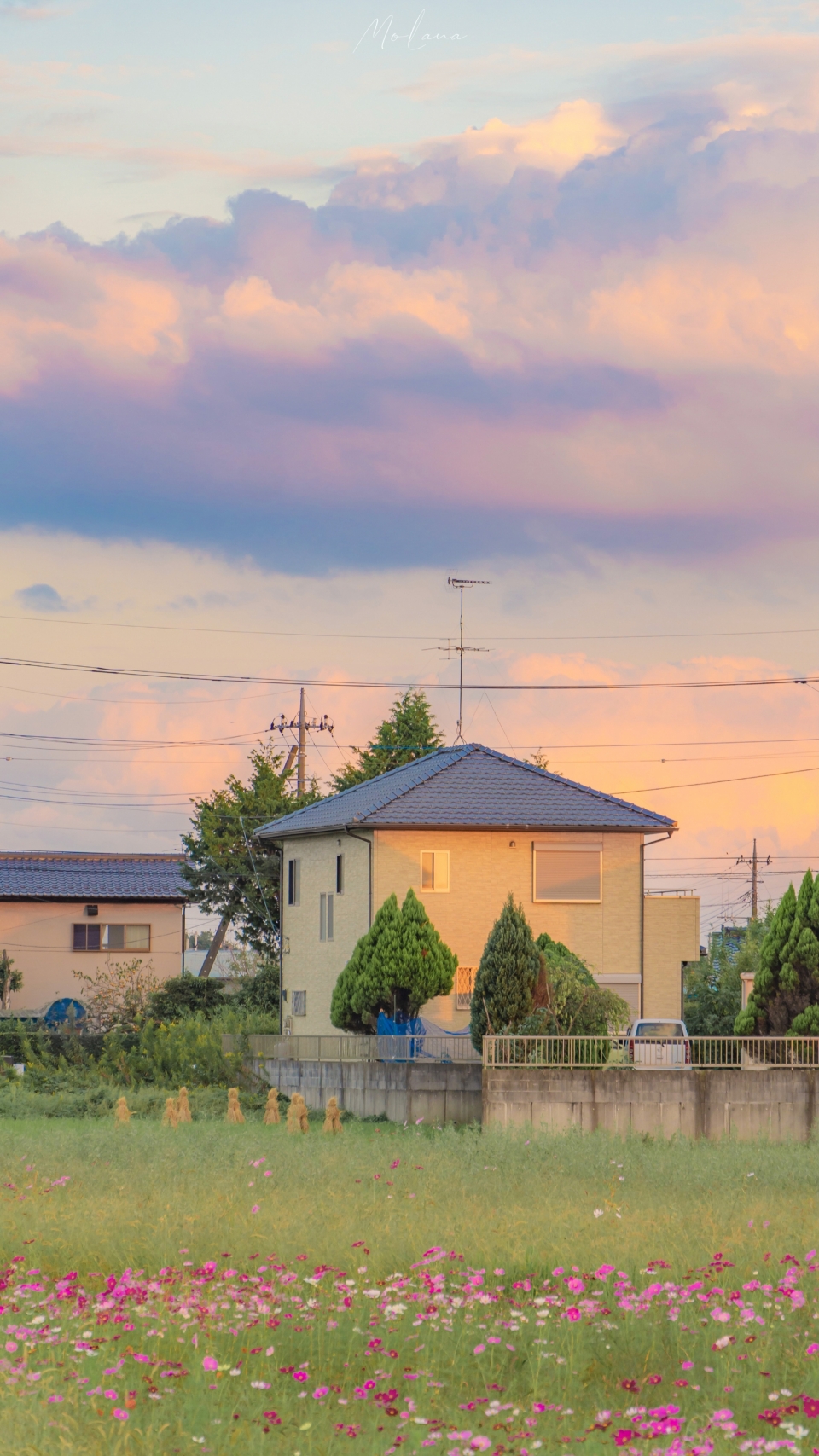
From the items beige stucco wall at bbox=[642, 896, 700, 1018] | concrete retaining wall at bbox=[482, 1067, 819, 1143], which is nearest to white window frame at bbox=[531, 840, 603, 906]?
beige stucco wall at bbox=[642, 896, 700, 1018]

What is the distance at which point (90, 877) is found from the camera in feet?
203

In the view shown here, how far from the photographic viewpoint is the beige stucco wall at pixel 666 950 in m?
39.8

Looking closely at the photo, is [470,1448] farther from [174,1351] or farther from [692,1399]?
[174,1351]

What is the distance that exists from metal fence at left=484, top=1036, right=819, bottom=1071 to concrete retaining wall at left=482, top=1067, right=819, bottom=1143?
39 cm

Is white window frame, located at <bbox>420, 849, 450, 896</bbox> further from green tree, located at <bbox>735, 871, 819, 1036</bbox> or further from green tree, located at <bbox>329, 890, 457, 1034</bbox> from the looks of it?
green tree, located at <bbox>735, 871, 819, 1036</bbox>

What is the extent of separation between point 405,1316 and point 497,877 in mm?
28682

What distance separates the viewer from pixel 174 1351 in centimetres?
940

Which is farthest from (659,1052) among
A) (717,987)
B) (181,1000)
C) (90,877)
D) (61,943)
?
(90,877)

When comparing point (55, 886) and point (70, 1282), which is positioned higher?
point (55, 886)

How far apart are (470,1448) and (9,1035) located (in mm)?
35415

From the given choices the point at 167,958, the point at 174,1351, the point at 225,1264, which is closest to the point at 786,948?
the point at 225,1264

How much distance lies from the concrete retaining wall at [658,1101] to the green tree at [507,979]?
3.27 meters

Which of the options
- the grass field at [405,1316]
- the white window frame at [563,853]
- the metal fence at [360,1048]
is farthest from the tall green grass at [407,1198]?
the white window frame at [563,853]

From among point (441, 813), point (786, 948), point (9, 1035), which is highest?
point (441, 813)
